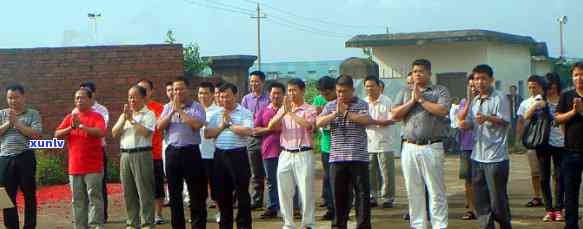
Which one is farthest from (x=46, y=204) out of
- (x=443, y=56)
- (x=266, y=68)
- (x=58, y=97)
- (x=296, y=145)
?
(x=266, y=68)

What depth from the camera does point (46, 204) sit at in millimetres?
13789

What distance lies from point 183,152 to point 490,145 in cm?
337

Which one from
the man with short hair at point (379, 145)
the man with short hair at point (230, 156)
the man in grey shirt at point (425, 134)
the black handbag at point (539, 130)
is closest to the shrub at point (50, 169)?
the man with short hair at point (379, 145)

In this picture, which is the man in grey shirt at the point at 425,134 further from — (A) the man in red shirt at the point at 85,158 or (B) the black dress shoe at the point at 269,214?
(A) the man in red shirt at the point at 85,158

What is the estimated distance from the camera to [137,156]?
1047 centimetres

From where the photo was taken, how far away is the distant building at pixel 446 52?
2423 cm

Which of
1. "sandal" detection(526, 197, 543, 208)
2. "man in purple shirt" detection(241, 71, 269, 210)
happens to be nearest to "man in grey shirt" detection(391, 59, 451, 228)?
"man in purple shirt" detection(241, 71, 269, 210)

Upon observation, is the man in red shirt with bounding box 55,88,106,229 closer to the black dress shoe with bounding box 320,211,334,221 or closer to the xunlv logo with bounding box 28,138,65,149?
the black dress shoe with bounding box 320,211,334,221

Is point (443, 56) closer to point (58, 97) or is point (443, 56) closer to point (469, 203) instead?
point (58, 97)

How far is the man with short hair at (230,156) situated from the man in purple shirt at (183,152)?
0.20 meters

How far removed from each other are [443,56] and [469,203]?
1421 centimetres

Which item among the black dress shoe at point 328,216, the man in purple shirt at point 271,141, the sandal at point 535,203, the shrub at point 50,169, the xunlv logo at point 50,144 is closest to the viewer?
the man in purple shirt at point 271,141

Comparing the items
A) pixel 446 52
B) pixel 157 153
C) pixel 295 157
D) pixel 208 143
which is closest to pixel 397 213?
pixel 295 157

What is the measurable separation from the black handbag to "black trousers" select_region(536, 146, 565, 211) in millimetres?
129
